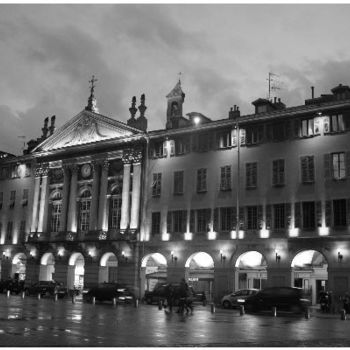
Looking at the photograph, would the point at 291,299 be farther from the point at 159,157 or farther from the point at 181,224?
the point at 159,157

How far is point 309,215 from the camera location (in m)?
40.3

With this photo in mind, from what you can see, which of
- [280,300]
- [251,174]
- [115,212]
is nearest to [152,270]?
[115,212]

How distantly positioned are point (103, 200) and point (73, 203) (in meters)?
3.90

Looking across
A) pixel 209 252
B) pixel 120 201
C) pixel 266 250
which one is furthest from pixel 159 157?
pixel 266 250

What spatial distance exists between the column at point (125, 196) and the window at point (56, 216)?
8.81 metres

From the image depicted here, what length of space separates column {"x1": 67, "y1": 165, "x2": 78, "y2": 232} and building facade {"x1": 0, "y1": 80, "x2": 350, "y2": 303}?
11cm

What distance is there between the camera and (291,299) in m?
34.2

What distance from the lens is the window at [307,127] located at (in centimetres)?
4162

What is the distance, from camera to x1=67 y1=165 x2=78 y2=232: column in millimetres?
54031

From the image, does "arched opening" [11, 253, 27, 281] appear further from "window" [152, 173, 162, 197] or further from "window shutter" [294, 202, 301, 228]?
"window shutter" [294, 202, 301, 228]

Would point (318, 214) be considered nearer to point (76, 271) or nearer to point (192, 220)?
point (192, 220)

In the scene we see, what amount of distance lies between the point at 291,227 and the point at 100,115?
22877 mm

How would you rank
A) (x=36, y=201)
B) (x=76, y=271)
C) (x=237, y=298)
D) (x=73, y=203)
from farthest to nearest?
(x=36, y=201) → (x=76, y=271) → (x=73, y=203) → (x=237, y=298)

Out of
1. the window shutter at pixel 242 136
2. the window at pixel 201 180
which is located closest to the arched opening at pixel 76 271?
the window at pixel 201 180
